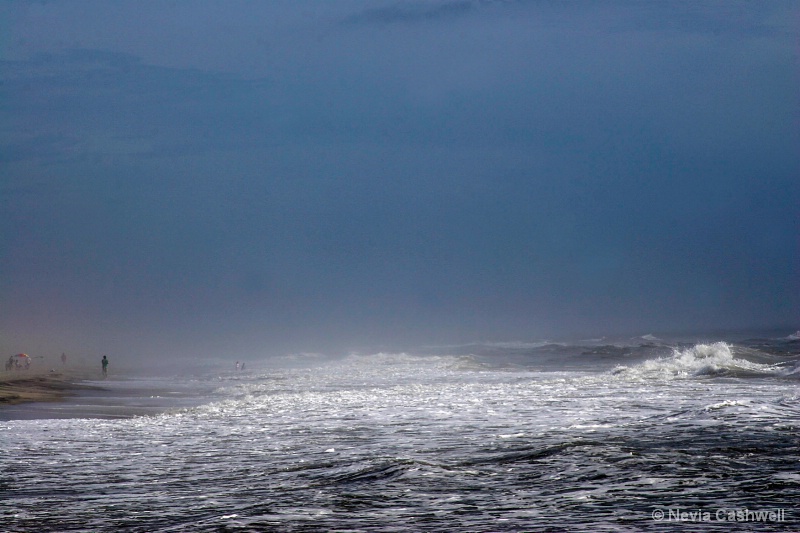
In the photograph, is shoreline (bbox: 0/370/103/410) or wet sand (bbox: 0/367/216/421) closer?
wet sand (bbox: 0/367/216/421)

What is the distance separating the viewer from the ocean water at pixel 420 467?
5914 mm

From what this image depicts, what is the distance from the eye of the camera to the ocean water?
19.4ft

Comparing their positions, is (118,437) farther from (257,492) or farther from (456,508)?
(456,508)

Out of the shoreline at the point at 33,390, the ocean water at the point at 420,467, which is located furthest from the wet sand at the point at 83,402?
the ocean water at the point at 420,467

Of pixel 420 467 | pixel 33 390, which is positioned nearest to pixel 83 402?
pixel 33 390

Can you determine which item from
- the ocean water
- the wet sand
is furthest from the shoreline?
the ocean water

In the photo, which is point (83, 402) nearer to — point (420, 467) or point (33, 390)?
point (33, 390)

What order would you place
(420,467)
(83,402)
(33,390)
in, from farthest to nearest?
(33,390)
(83,402)
(420,467)

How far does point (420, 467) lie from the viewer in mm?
8055

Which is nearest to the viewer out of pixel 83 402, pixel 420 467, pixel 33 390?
pixel 420 467

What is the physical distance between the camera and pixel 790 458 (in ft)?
26.0

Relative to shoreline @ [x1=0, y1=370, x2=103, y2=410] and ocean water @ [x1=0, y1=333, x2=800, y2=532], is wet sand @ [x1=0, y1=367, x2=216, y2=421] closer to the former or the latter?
shoreline @ [x1=0, y1=370, x2=103, y2=410]

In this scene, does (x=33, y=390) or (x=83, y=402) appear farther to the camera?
(x=33, y=390)

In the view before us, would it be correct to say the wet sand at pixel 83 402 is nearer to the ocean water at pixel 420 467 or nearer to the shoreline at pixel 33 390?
the shoreline at pixel 33 390
